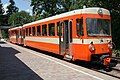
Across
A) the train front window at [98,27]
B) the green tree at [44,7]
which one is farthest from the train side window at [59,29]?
the green tree at [44,7]

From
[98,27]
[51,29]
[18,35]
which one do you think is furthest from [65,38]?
[18,35]

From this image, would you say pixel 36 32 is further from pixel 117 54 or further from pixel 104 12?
pixel 104 12

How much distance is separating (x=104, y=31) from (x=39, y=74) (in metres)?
4.71

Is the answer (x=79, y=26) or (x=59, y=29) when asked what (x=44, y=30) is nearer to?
(x=59, y=29)

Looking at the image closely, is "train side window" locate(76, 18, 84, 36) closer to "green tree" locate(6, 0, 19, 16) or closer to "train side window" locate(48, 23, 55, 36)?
"train side window" locate(48, 23, 55, 36)

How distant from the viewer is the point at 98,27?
17.1 m

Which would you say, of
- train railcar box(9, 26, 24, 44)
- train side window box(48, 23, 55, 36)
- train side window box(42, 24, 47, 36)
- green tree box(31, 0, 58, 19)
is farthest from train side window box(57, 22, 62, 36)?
green tree box(31, 0, 58, 19)

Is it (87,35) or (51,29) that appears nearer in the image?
(87,35)

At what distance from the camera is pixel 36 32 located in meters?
29.2

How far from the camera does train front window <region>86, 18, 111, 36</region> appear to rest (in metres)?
16.9

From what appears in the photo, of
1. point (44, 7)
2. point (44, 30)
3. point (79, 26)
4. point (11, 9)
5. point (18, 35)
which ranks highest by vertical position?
point (11, 9)

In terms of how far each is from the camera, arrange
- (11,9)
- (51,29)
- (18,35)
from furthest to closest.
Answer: (11,9)
(18,35)
(51,29)

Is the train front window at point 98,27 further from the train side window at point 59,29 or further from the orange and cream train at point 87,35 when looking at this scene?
the train side window at point 59,29

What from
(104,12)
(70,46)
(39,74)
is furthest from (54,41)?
(39,74)
